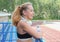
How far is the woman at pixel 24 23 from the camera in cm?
109

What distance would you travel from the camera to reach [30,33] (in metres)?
1.08

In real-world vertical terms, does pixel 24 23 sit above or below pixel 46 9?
above

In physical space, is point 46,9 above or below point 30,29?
below

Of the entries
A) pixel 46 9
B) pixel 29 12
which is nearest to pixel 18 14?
pixel 29 12

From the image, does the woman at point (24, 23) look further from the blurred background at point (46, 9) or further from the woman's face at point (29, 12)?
the blurred background at point (46, 9)

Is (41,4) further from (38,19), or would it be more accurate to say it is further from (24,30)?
(24,30)

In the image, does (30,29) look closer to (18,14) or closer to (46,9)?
(18,14)

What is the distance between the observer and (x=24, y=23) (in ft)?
3.67

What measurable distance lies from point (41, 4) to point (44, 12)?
0.59 meters

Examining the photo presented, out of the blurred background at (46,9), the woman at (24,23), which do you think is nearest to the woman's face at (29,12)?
the woman at (24,23)

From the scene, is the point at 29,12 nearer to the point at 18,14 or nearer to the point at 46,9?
the point at 18,14

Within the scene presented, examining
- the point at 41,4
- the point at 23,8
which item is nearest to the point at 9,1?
the point at 41,4

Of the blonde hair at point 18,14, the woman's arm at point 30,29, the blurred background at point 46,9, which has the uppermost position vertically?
the blonde hair at point 18,14

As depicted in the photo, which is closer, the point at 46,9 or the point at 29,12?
the point at 29,12
